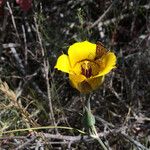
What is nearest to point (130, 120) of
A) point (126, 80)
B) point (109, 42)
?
point (126, 80)

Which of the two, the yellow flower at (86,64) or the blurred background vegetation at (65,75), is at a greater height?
the yellow flower at (86,64)

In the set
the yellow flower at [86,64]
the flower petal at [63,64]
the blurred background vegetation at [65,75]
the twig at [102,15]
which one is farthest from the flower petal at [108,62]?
the twig at [102,15]

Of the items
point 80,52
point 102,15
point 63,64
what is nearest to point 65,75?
point 102,15

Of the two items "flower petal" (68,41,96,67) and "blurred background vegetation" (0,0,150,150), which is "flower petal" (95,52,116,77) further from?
"blurred background vegetation" (0,0,150,150)

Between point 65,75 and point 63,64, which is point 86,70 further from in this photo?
point 65,75

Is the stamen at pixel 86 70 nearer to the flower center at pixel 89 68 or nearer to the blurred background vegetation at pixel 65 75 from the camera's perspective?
the flower center at pixel 89 68

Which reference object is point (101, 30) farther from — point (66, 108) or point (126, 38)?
point (66, 108)

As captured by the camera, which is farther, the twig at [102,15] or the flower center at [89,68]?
the twig at [102,15]
